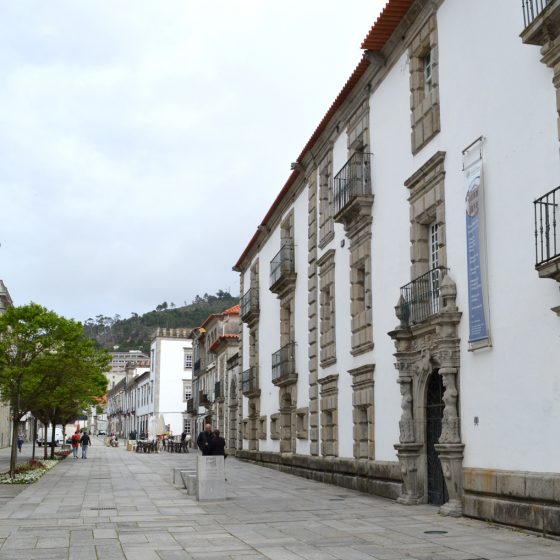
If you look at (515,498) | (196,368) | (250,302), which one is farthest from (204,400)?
(515,498)

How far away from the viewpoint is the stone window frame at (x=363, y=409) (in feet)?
57.5

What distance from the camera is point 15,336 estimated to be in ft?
77.4

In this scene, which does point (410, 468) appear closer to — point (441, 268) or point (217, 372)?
point (441, 268)

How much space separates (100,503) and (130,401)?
279 ft

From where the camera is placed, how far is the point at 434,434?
1466cm

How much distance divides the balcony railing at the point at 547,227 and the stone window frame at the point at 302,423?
13.7 meters

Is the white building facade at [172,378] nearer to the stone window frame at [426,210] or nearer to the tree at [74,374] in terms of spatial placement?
the tree at [74,374]

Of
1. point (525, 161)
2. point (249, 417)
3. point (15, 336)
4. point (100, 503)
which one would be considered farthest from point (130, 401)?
point (525, 161)

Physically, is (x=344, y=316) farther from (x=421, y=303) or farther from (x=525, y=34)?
(x=525, y=34)

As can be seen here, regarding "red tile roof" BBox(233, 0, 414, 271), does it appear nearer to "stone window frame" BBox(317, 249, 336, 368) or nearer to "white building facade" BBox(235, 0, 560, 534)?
"white building facade" BBox(235, 0, 560, 534)

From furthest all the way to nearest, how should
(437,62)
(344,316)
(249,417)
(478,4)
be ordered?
(249,417)
(344,316)
(437,62)
(478,4)

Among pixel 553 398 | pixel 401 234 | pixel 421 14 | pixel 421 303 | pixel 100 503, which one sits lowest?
pixel 100 503

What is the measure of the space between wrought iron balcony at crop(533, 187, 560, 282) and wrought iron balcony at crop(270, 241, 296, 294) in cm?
1517

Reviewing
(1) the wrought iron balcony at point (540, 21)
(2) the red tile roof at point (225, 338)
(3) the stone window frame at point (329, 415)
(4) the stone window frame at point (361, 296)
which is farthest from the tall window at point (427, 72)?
(2) the red tile roof at point (225, 338)
